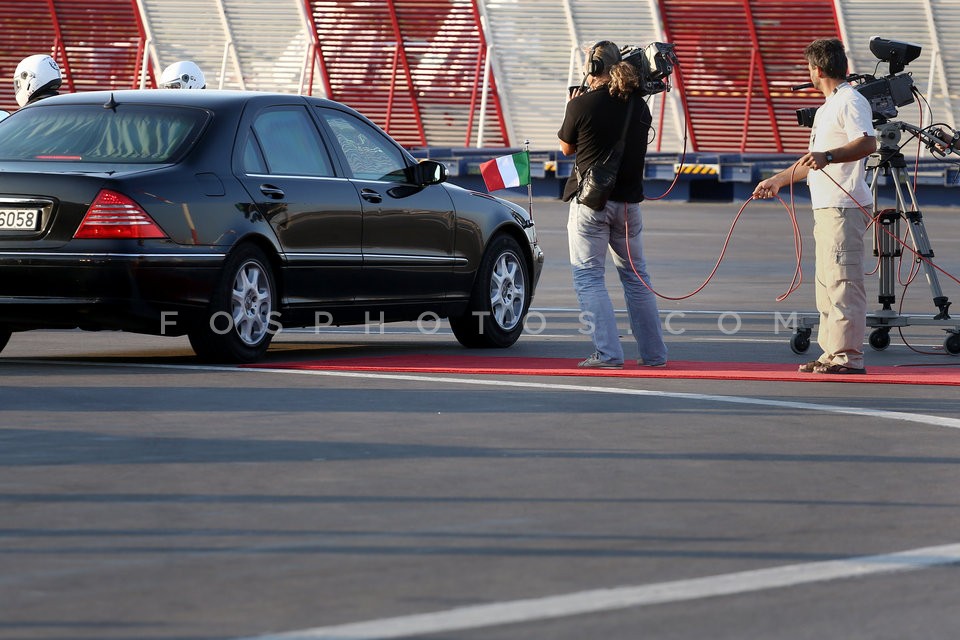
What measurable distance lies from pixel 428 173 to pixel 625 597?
7.34 m

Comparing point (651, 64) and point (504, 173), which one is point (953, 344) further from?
point (504, 173)

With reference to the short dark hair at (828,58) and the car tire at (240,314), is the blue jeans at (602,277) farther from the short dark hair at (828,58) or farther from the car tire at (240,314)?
the car tire at (240,314)

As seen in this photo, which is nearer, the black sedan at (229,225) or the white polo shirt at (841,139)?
the black sedan at (229,225)

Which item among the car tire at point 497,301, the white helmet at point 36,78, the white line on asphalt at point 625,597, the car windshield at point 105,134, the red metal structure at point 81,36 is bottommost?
the white line on asphalt at point 625,597

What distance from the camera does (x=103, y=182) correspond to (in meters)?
10.8

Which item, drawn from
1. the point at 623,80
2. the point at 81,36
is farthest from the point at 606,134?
the point at 81,36

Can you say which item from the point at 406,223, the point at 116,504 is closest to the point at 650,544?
the point at 116,504

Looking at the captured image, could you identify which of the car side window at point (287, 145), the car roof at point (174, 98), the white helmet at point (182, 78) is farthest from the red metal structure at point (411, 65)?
the car roof at point (174, 98)

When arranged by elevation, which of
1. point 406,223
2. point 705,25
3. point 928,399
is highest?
point 705,25

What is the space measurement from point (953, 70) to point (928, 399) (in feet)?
76.5

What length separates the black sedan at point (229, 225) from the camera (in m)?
10.8

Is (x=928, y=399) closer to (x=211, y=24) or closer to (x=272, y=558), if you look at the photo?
(x=272, y=558)

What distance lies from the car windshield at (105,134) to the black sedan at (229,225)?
0.04 ft

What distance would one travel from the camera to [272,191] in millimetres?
11531
